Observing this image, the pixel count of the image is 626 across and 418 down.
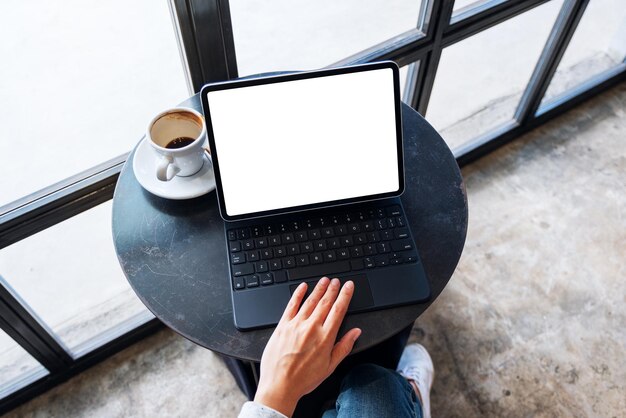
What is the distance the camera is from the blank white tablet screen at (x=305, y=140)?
904 millimetres

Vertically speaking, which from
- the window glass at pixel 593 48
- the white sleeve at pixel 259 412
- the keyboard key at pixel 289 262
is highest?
the keyboard key at pixel 289 262

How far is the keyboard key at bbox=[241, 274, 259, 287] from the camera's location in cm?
92

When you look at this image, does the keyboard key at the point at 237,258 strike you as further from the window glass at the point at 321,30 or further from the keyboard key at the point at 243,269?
the window glass at the point at 321,30

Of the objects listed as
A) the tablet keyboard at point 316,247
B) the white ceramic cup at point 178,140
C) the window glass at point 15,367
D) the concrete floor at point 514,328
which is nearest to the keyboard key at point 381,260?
the tablet keyboard at point 316,247

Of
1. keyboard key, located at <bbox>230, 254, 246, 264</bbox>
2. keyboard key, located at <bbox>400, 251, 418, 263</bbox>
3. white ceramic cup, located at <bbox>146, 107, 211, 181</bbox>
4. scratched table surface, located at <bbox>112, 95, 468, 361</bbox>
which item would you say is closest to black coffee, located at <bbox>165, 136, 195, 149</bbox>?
white ceramic cup, located at <bbox>146, 107, 211, 181</bbox>

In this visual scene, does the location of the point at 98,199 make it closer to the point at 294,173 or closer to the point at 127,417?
the point at 294,173

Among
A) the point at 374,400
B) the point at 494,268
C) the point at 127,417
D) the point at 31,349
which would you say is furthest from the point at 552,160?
the point at 31,349

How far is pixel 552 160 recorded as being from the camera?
199 centimetres

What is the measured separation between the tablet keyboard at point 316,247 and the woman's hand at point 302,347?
0.18 ft

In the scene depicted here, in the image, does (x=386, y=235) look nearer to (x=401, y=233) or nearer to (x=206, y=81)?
(x=401, y=233)

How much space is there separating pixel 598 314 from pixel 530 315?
0.21 m

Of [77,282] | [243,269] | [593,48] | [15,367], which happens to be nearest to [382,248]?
[243,269]

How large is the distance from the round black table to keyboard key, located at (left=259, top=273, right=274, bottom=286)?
0.22 feet

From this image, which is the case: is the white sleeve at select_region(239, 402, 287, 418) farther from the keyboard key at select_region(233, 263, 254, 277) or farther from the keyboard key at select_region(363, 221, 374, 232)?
the keyboard key at select_region(363, 221, 374, 232)
